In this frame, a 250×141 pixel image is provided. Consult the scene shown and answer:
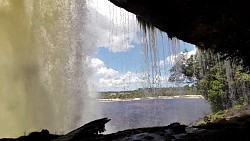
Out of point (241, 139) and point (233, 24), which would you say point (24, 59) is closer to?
point (233, 24)

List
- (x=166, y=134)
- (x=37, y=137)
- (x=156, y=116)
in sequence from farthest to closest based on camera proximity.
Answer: (x=156, y=116)
(x=37, y=137)
(x=166, y=134)

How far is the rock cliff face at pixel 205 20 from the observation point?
7.18 meters

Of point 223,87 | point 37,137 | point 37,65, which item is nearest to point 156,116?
point 223,87

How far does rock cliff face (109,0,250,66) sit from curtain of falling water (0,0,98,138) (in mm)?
12689

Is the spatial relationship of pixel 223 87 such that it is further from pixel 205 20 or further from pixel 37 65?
pixel 205 20

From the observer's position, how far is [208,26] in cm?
914

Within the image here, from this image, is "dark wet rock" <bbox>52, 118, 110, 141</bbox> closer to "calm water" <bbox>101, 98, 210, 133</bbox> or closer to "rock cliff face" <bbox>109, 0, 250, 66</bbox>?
"rock cliff face" <bbox>109, 0, 250, 66</bbox>

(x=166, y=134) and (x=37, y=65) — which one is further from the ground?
(x=37, y=65)

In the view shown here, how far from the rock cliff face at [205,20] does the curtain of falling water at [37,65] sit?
Answer: 12.7 m

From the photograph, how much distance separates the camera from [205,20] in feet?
28.8

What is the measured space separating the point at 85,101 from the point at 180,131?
19.5 meters

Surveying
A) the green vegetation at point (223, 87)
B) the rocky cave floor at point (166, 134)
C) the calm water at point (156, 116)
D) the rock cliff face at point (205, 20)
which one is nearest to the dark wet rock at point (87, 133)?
the rocky cave floor at point (166, 134)

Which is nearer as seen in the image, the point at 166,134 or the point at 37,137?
the point at 166,134

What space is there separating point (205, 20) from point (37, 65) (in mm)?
15265
